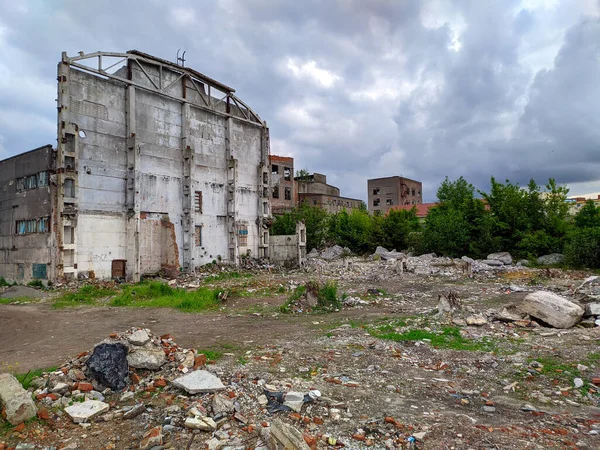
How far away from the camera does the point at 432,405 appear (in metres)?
4.36

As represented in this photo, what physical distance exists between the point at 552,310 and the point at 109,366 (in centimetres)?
782

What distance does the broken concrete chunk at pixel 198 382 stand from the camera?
14.7 feet

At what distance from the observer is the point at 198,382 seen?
461cm

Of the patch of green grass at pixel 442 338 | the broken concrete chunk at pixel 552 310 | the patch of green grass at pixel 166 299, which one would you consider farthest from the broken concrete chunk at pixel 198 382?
the broken concrete chunk at pixel 552 310

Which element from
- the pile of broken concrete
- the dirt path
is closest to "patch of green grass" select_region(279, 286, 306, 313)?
the dirt path

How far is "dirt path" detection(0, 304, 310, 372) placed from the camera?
258 inches

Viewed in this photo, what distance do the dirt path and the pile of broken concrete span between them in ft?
5.09

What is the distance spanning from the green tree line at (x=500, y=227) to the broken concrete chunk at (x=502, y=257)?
0.86 metres

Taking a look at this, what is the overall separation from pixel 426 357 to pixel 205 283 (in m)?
12.7

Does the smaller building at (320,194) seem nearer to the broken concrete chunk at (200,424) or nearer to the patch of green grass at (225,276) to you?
the patch of green grass at (225,276)

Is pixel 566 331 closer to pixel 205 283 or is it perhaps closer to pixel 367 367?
pixel 367 367

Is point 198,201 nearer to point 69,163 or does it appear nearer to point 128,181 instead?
point 128,181

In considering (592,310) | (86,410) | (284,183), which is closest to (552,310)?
(592,310)

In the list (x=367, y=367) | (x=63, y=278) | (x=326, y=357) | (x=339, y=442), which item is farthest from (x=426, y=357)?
(x=63, y=278)
